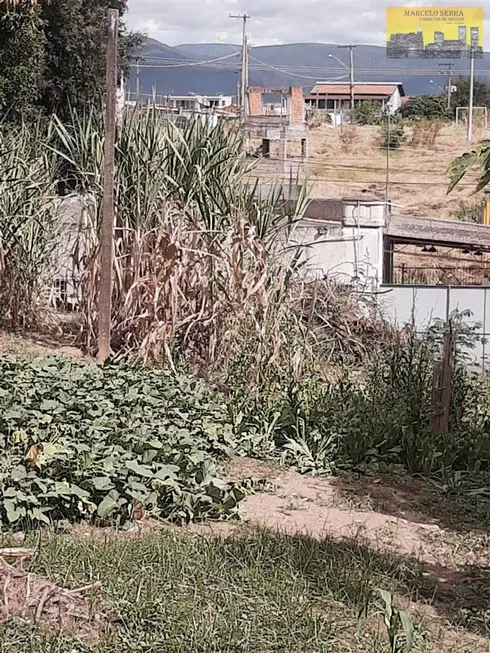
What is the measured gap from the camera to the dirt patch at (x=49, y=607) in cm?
316

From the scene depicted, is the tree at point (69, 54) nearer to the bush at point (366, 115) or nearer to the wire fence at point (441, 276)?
the wire fence at point (441, 276)

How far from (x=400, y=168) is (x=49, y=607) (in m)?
36.8

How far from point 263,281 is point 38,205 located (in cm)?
283

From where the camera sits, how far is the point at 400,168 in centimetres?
3875

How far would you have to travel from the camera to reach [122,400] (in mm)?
5816

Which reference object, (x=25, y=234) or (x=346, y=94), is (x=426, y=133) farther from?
(x=25, y=234)

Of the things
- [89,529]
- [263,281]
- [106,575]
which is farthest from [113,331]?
[106,575]

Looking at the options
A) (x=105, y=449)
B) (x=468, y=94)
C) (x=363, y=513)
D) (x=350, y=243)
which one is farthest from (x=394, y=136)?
(x=105, y=449)

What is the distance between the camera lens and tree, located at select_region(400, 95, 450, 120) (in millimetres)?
50938

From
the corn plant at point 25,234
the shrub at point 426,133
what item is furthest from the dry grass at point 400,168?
the corn plant at point 25,234

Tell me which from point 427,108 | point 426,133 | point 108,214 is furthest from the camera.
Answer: point 427,108

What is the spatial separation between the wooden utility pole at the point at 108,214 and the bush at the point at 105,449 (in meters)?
1.70

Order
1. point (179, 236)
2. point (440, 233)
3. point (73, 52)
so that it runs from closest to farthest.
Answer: point (179, 236) → point (440, 233) → point (73, 52)

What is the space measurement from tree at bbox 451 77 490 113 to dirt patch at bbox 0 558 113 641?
53.9 meters
